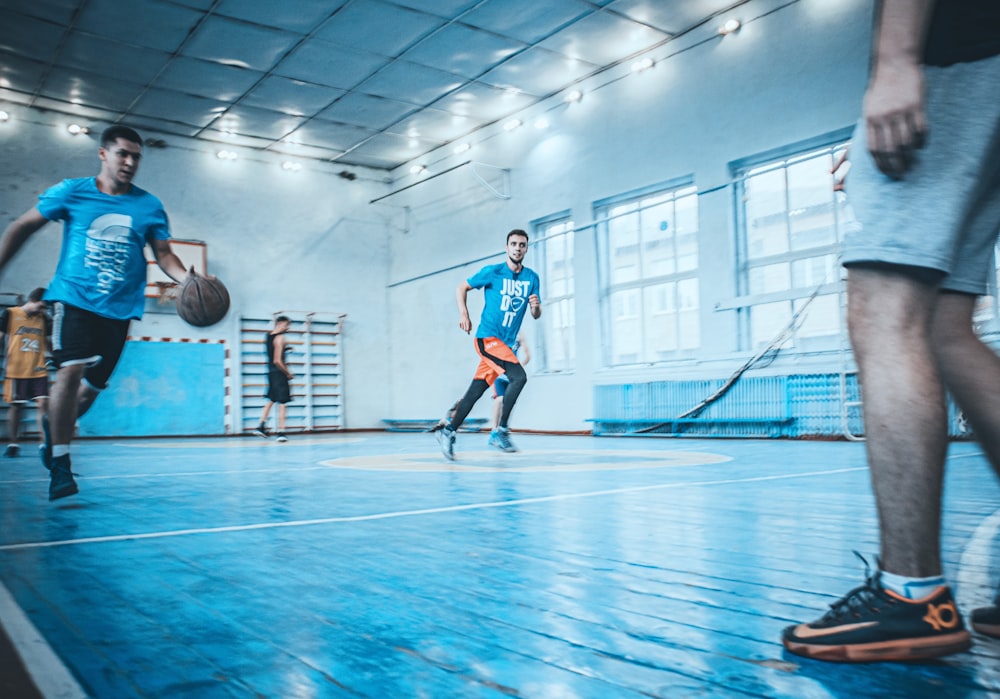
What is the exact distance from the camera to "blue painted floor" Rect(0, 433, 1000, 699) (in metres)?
1.00

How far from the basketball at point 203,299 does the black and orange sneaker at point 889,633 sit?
12.1ft

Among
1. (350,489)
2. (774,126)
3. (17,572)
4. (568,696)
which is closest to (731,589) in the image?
(568,696)

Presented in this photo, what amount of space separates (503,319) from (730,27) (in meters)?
5.56

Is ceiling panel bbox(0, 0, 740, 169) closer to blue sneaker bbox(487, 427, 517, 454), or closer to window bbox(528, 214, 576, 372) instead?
window bbox(528, 214, 576, 372)

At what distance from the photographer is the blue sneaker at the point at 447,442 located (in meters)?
5.54

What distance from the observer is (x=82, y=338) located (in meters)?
3.47

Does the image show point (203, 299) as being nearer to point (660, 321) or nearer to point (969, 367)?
point (969, 367)

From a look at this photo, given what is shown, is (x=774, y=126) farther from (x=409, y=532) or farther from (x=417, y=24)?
(x=409, y=532)

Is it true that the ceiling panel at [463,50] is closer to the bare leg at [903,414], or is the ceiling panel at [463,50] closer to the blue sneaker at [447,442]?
the blue sneaker at [447,442]

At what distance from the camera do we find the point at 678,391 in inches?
385

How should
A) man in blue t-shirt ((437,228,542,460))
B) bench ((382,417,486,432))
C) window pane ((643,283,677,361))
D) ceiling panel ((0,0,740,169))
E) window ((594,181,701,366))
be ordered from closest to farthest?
man in blue t-shirt ((437,228,542,460)) → ceiling panel ((0,0,740,169)) → window ((594,181,701,366)) → window pane ((643,283,677,361)) → bench ((382,417,486,432))

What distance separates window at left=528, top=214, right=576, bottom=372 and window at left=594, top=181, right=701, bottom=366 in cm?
83

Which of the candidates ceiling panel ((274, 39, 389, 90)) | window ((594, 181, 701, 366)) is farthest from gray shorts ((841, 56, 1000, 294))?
ceiling panel ((274, 39, 389, 90))

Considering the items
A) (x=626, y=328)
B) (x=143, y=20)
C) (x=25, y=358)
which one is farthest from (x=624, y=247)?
(x=25, y=358)
